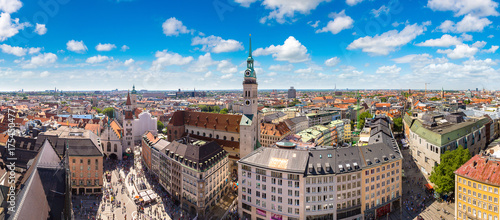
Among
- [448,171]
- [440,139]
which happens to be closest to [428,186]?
[448,171]

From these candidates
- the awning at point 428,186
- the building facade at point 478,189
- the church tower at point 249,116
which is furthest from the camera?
the church tower at point 249,116

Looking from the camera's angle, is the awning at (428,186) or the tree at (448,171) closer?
the tree at (448,171)

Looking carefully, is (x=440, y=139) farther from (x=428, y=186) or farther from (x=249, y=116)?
(x=249, y=116)

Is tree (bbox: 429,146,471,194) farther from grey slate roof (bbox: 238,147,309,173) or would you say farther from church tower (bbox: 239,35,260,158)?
church tower (bbox: 239,35,260,158)

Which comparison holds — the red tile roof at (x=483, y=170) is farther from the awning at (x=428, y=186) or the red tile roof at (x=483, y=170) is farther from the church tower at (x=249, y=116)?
the church tower at (x=249, y=116)

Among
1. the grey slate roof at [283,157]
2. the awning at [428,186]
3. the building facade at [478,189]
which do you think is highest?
the grey slate roof at [283,157]

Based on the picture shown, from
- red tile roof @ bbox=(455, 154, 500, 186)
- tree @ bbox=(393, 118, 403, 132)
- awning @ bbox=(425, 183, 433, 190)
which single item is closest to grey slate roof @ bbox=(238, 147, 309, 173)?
red tile roof @ bbox=(455, 154, 500, 186)

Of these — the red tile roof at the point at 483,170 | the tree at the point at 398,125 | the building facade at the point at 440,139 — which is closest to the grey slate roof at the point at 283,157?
the red tile roof at the point at 483,170

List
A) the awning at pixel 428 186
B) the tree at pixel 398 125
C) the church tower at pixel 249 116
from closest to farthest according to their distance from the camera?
the awning at pixel 428 186 < the church tower at pixel 249 116 < the tree at pixel 398 125
